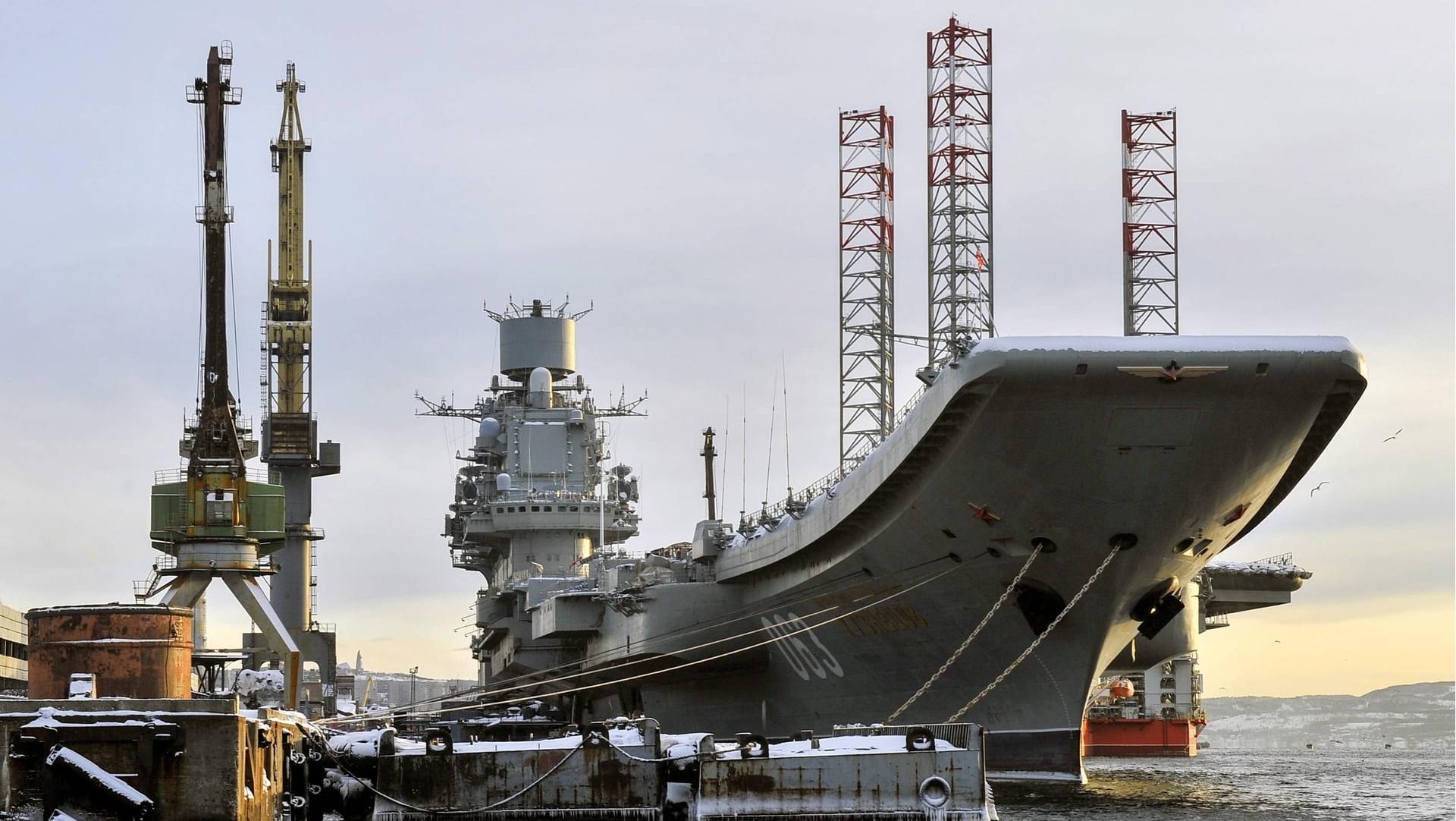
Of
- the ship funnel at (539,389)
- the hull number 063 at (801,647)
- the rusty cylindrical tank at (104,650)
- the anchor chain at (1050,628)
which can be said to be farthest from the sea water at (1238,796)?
the ship funnel at (539,389)

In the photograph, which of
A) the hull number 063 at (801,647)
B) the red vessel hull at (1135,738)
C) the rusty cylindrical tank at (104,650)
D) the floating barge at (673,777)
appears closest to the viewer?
the floating barge at (673,777)

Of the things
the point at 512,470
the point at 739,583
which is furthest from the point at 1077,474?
the point at 512,470

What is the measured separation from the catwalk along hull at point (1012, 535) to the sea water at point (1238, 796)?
51.0 inches

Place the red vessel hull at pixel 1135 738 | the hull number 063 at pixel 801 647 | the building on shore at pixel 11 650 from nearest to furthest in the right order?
the hull number 063 at pixel 801 647, the building on shore at pixel 11 650, the red vessel hull at pixel 1135 738

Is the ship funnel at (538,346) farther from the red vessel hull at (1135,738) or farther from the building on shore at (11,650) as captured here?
the red vessel hull at (1135,738)

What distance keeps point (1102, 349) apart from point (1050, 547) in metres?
4.39

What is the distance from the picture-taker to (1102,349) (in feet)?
67.8

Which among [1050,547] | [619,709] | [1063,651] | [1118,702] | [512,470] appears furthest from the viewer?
[1118,702]

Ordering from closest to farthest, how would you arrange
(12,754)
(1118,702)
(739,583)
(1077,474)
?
(12,754), (1077,474), (739,583), (1118,702)

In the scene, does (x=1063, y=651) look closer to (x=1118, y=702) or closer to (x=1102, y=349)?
(x=1102, y=349)

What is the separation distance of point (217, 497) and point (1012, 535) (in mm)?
15378

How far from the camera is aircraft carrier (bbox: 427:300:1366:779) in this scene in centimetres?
2108

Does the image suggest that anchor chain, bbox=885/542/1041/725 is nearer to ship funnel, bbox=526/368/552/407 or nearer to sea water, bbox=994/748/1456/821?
sea water, bbox=994/748/1456/821

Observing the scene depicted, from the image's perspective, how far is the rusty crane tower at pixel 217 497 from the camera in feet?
106
